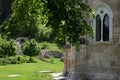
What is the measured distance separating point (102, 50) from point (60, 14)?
24.5 ft

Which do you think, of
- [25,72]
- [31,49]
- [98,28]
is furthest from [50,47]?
[98,28]

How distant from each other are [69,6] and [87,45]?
7.63 m

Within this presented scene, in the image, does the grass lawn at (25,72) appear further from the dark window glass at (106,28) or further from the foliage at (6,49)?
the foliage at (6,49)

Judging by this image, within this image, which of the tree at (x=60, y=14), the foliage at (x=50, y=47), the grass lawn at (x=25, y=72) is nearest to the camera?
the tree at (x=60, y=14)

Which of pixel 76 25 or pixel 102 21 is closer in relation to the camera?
pixel 76 25

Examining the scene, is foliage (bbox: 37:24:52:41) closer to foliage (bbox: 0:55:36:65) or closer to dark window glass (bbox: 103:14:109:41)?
foliage (bbox: 0:55:36:65)

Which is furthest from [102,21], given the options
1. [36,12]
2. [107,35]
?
[36,12]

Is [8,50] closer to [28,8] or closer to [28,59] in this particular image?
[28,59]

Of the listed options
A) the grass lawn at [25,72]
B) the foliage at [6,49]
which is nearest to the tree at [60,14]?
the grass lawn at [25,72]

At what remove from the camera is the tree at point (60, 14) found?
7.60 m

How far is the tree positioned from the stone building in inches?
247

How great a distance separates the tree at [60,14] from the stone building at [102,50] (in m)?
6.28

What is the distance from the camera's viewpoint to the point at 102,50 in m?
14.7

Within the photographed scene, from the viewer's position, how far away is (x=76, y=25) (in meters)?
7.83
